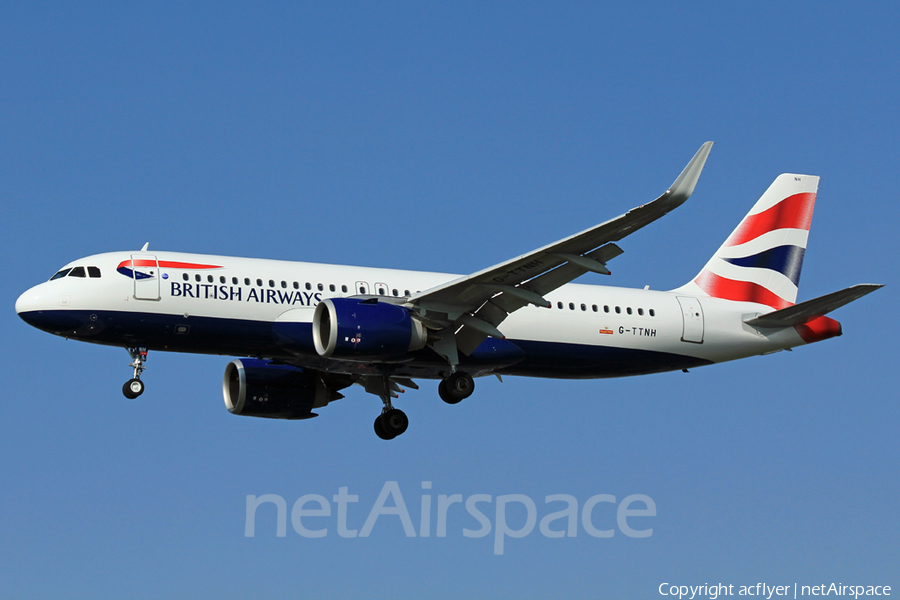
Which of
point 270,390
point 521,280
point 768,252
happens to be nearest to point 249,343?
point 270,390

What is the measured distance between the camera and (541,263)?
2597 cm

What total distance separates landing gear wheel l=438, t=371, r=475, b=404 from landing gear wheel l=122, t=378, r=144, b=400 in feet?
24.7

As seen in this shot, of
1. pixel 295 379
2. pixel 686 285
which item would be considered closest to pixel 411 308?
pixel 295 379

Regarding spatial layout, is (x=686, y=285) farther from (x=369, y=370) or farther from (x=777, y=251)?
(x=369, y=370)

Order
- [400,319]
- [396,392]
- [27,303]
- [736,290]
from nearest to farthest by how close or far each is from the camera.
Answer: [400,319] → [27,303] → [396,392] → [736,290]

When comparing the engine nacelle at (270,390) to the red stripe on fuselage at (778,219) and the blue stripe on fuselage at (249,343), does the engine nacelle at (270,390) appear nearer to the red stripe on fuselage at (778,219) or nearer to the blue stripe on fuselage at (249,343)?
the blue stripe on fuselage at (249,343)

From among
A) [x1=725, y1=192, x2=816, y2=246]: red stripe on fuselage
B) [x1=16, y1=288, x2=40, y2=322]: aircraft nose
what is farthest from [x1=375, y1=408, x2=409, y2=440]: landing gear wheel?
[x1=725, y1=192, x2=816, y2=246]: red stripe on fuselage

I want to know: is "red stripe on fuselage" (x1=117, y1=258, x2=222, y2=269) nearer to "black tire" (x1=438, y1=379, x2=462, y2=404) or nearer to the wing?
the wing

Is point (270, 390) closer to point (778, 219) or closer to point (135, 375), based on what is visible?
point (135, 375)

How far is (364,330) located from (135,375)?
6188mm

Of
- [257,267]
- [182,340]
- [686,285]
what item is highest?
[686,285]

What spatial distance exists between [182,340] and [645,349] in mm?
12426

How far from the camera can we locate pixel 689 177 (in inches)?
864

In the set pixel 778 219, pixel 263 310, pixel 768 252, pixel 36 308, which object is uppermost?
pixel 778 219
